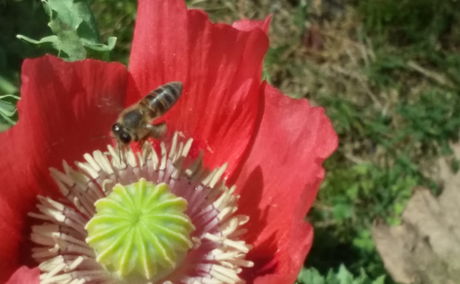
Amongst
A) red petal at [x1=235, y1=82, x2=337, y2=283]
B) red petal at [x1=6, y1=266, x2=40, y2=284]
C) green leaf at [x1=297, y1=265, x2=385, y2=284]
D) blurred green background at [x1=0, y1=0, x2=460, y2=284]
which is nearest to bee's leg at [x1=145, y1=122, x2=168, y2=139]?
red petal at [x1=235, y1=82, x2=337, y2=283]

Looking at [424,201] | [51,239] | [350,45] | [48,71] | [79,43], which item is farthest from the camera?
[350,45]

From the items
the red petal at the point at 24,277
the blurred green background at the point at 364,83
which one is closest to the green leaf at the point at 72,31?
the red petal at the point at 24,277

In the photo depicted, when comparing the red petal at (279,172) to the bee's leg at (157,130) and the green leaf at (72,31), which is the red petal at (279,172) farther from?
the green leaf at (72,31)

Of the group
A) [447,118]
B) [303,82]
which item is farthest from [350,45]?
[447,118]

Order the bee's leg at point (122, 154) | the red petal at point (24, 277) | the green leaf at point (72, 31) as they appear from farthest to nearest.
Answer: the green leaf at point (72, 31) < the bee's leg at point (122, 154) < the red petal at point (24, 277)

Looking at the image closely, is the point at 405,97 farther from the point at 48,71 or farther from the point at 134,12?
the point at 48,71
